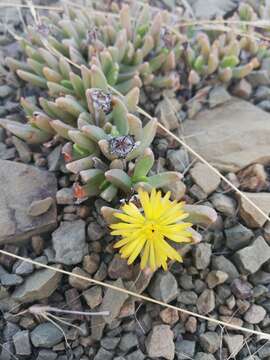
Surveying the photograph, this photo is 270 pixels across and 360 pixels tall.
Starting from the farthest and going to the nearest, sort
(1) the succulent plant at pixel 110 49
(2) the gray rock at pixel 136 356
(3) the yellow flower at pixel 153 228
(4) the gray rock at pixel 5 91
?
(4) the gray rock at pixel 5 91, (1) the succulent plant at pixel 110 49, (2) the gray rock at pixel 136 356, (3) the yellow flower at pixel 153 228

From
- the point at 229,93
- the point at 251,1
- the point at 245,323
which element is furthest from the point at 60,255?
the point at 251,1

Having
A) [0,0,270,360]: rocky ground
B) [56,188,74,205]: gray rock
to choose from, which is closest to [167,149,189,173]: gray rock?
[0,0,270,360]: rocky ground

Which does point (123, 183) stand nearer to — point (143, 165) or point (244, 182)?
point (143, 165)

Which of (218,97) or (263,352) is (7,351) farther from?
(218,97)

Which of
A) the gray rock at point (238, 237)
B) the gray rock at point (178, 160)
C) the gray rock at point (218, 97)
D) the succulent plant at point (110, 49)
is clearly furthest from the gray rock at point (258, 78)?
the gray rock at point (238, 237)

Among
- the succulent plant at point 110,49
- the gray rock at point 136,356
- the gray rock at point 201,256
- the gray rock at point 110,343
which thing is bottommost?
the gray rock at point 136,356

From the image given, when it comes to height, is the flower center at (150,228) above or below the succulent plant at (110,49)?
below

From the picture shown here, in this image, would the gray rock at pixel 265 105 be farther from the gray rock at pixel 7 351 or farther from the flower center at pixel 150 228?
the gray rock at pixel 7 351

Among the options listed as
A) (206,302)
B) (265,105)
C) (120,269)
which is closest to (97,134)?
(120,269)
